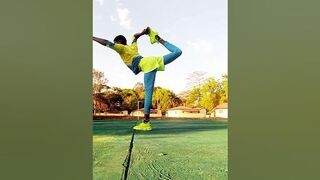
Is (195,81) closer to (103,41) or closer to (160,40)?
(160,40)

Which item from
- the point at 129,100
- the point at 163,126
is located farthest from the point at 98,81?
the point at 163,126

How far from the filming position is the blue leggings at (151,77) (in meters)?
3.36

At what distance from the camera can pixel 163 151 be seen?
3.32m

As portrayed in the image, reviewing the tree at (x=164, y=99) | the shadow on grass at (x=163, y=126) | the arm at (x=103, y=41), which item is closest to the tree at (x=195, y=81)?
the tree at (x=164, y=99)

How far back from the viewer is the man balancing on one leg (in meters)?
3.36

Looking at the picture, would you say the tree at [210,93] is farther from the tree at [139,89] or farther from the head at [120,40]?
the head at [120,40]

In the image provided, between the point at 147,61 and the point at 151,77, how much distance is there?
6.0 inches
